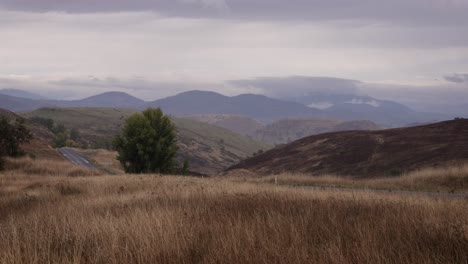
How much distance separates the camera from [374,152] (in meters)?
52.4

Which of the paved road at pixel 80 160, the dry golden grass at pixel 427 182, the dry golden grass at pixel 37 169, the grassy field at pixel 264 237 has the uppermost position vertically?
the grassy field at pixel 264 237

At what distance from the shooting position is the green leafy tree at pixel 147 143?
138ft

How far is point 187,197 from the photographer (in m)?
11.2

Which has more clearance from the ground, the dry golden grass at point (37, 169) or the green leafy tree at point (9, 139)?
the green leafy tree at point (9, 139)

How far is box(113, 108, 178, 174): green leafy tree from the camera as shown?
42156mm

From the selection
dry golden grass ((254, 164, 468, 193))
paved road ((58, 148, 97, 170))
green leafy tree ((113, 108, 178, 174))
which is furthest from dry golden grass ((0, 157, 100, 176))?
dry golden grass ((254, 164, 468, 193))

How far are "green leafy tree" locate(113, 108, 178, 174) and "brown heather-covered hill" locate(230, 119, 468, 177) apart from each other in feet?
48.7

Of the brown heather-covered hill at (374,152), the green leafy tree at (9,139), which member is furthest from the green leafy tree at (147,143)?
the brown heather-covered hill at (374,152)

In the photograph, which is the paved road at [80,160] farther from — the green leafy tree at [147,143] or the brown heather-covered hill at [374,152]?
the brown heather-covered hill at [374,152]

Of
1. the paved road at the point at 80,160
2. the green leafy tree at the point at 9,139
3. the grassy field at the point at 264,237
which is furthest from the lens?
the paved road at the point at 80,160

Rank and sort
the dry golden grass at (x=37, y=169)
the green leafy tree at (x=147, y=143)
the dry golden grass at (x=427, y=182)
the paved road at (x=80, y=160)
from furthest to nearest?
the paved road at (x=80, y=160) → the green leafy tree at (x=147, y=143) → the dry golden grass at (x=37, y=169) → the dry golden grass at (x=427, y=182)

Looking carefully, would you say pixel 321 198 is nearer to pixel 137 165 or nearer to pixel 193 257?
pixel 193 257

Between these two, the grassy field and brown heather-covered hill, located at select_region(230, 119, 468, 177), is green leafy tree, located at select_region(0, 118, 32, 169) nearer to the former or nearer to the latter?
brown heather-covered hill, located at select_region(230, 119, 468, 177)

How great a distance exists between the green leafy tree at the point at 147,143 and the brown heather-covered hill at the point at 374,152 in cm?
1485
